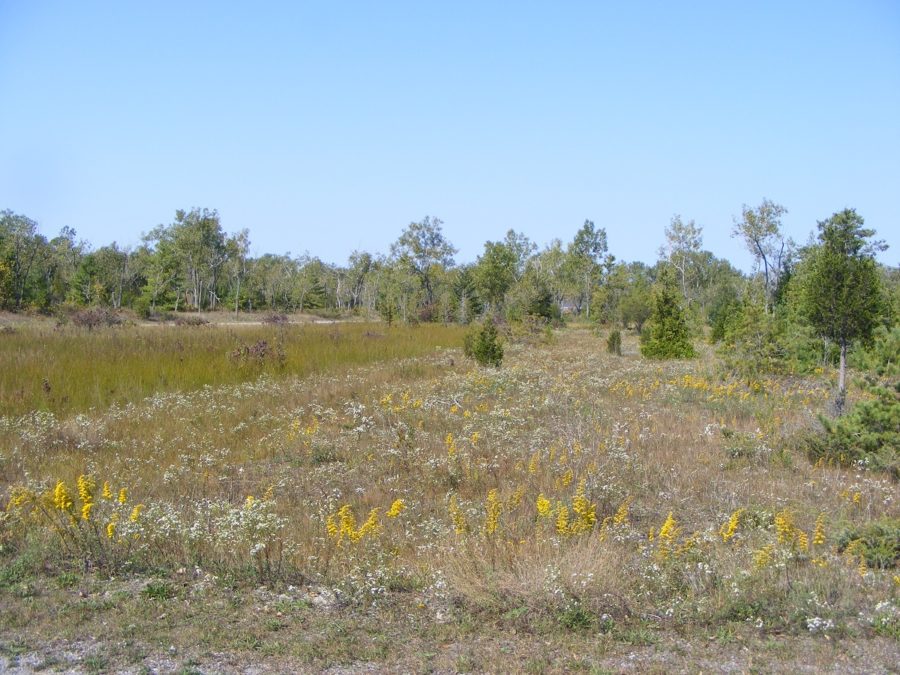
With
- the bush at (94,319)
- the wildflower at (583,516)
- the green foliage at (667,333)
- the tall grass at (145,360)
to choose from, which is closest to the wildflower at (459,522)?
the wildflower at (583,516)

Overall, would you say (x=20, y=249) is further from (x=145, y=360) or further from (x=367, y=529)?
(x=367, y=529)

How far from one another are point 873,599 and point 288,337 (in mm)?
19177

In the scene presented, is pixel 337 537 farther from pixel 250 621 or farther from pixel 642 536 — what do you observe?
pixel 642 536

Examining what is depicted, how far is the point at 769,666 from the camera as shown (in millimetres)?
3500

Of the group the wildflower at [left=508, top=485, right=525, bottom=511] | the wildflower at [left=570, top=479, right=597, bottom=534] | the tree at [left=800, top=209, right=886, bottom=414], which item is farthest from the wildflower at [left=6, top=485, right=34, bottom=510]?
the tree at [left=800, top=209, right=886, bottom=414]

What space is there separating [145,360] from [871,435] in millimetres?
14321

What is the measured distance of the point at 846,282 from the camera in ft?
39.1

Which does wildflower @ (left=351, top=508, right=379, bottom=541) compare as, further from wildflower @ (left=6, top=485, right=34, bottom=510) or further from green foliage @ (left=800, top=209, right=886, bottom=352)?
green foliage @ (left=800, top=209, right=886, bottom=352)

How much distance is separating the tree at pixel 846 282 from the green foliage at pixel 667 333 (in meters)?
10.00

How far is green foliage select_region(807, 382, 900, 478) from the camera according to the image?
23.9 feet

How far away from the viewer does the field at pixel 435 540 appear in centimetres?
378

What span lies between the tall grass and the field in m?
0.43

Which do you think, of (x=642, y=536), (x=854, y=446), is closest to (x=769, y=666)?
(x=642, y=536)

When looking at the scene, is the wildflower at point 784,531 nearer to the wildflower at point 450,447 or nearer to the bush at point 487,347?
the wildflower at point 450,447
